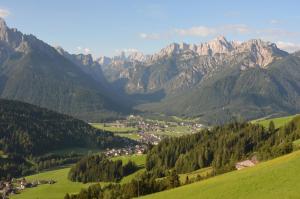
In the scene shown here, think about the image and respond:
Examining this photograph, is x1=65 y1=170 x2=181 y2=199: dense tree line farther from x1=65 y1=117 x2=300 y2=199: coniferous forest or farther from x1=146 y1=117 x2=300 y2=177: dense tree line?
x1=146 y1=117 x2=300 y2=177: dense tree line

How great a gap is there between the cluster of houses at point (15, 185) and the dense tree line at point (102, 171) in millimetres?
11035

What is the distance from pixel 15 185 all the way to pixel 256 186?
420ft

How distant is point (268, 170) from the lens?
7919 cm

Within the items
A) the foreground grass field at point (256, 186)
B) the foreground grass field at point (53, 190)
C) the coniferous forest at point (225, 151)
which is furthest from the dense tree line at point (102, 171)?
the foreground grass field at point (256, 186)

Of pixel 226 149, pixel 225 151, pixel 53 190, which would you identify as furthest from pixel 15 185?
pixel 226 149

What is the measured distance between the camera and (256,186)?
7119 cm

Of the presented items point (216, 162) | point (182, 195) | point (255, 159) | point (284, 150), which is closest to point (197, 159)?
point (216, 162)

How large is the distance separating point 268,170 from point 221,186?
8785mm

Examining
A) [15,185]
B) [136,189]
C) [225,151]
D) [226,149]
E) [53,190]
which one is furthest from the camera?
[15,185]

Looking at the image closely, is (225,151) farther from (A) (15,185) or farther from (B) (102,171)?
(A) (15,185)

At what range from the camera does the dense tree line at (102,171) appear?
184000 mm

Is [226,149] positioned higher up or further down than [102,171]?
higher up

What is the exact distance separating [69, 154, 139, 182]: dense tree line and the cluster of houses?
11035 mm

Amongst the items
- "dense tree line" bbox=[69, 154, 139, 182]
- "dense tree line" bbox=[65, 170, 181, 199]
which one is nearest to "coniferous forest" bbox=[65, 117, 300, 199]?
"dense tree line" bbox=[65, 170, 181, 199]
